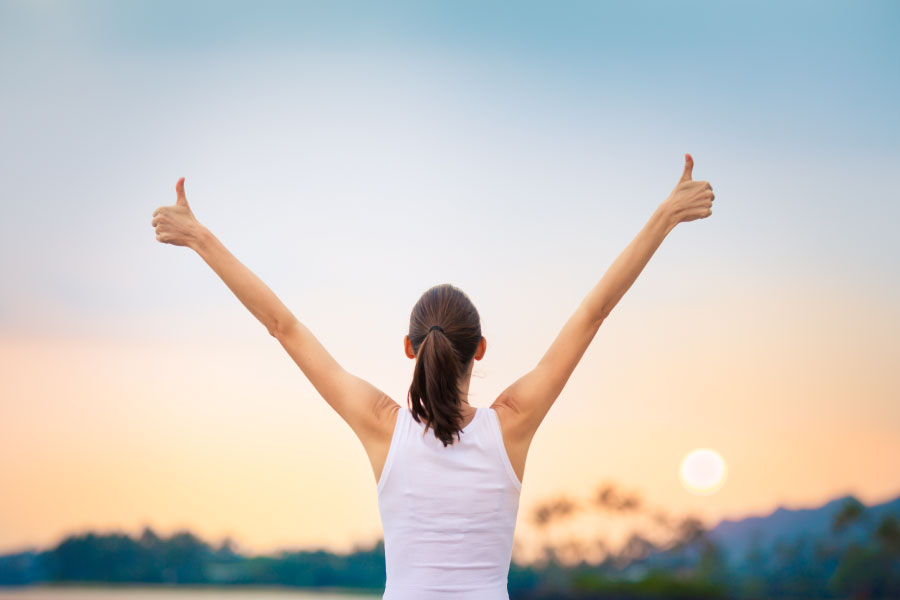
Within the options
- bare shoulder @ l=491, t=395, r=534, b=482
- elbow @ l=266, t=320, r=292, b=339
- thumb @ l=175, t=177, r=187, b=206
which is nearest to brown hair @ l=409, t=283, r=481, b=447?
bare shoulder @ l=491, t=395, r=534, b=482

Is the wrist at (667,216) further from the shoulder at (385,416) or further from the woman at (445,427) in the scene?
the shoulder at (385,416)

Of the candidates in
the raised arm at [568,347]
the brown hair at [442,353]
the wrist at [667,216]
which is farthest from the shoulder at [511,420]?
the wrist at [667,216]

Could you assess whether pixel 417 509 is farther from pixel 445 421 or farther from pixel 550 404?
pixel 550 404

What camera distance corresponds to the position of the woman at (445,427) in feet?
5.44

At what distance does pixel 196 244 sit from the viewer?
200 centimetres

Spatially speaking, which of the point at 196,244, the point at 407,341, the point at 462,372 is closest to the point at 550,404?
the point at 462,372

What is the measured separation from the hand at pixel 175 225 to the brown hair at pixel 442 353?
61 cm

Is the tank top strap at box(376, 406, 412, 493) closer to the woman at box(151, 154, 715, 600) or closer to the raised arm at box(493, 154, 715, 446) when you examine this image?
the woman at box(151, 154, 715, 600)

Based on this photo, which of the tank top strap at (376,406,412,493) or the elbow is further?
the elbow

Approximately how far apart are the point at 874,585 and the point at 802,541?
10.7 ft

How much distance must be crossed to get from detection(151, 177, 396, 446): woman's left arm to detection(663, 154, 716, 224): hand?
33.0 inches

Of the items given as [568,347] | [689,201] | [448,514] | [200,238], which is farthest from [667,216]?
[200,238]

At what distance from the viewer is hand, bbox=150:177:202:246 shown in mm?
2016

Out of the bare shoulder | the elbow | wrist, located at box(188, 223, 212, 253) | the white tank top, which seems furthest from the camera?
wrist, located at box(188, 223, 212, 253)
